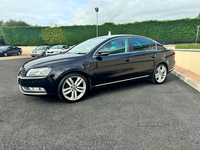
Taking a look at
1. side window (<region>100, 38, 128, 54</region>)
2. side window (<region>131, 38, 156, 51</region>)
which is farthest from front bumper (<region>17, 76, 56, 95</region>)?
side window (<region>131, 38, 156, 51</region>)

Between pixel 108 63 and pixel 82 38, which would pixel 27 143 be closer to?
pixel 108 63

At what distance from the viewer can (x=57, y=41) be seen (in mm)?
26281

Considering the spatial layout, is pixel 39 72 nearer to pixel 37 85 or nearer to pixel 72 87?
pixel 37 85

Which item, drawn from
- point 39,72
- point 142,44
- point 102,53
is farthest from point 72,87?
point 142,44

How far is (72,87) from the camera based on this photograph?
141 inches

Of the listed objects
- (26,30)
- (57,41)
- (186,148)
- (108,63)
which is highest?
(26,30)

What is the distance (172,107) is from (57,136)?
2.51 meters

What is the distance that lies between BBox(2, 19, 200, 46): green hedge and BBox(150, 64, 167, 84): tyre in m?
14.4

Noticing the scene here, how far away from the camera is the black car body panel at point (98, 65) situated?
3.35 meters

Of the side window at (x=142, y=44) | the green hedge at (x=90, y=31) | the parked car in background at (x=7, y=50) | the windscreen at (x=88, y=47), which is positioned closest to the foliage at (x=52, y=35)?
the green hedge at (x=90, y=31)

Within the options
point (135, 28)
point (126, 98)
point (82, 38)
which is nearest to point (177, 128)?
point (126, 98)

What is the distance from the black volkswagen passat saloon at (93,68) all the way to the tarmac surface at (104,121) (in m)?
0.40

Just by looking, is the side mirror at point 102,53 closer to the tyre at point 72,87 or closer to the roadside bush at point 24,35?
the tyre at point 72,87

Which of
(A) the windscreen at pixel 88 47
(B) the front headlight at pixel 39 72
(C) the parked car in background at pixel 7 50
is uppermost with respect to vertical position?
(C) the parked car in background at pixel 7 50
